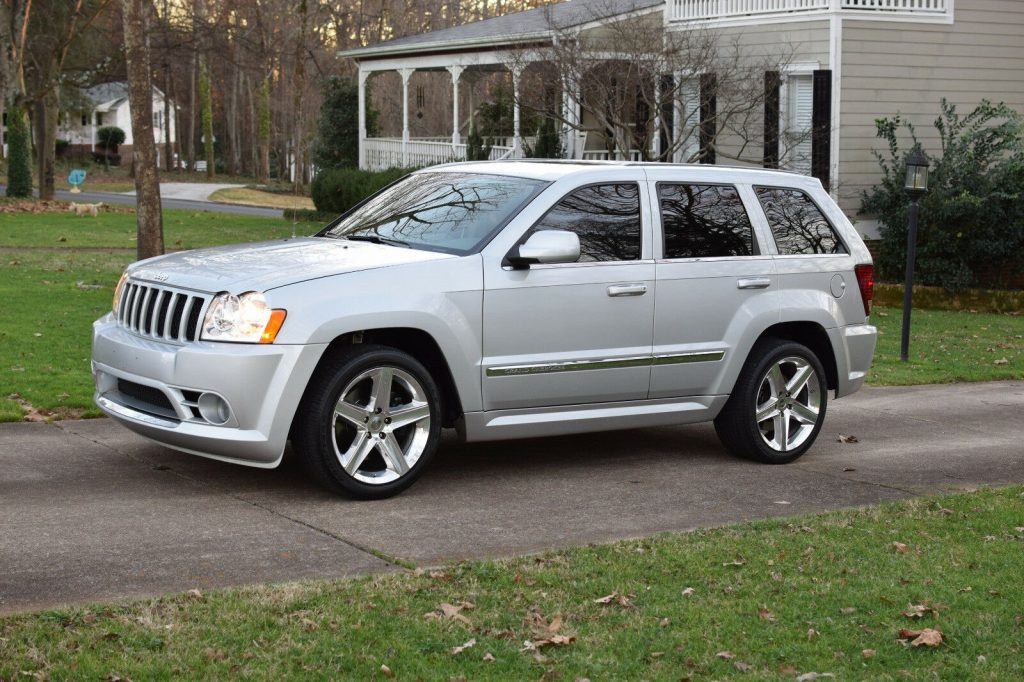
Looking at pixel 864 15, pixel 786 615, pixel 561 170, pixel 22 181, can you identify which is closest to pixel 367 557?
pixel 786 615

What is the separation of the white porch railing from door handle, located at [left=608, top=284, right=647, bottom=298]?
20.2 m

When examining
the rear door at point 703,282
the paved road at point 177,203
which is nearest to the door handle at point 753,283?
the rear door at point 703,282

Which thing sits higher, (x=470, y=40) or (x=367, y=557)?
(x=470, y=40)

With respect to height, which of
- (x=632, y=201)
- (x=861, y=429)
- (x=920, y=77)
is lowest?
(x=861, y=429)

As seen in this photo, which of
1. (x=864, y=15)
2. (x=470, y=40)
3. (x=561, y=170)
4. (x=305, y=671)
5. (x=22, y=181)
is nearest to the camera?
(x=305, y=671)

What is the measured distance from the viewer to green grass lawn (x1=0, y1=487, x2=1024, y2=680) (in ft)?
15.2

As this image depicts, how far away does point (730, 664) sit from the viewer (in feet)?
15.6

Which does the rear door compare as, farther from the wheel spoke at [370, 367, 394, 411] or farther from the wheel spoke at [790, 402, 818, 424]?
the wheel spoke at [370, 367, 394, 411]

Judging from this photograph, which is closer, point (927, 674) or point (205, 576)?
point (927, 674)

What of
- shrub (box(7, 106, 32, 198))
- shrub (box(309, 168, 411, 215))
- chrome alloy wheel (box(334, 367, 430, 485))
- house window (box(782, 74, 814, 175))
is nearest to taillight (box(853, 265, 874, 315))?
chrome alloy wheel (box(334, 367, 430, 485))

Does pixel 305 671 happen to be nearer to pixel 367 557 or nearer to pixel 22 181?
pixel 367 557

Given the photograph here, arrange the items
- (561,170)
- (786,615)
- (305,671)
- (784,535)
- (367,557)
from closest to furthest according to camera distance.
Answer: (305,671) < (786,615) < (367,557) < (784,535) < (561,170)

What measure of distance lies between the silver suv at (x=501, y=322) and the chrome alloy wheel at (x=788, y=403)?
14mm

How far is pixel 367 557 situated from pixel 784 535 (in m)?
2.01
